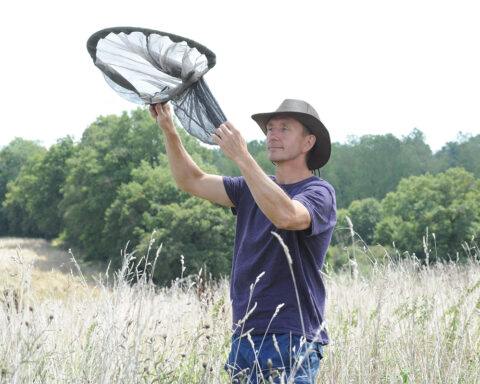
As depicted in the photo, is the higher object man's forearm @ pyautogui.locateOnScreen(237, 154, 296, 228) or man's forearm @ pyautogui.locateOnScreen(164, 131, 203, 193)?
man's forearm @ pyautogui.locateOnScreen(164, 131, 203, 193)

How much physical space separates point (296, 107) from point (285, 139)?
190mm

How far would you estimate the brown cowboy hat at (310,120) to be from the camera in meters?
2.91

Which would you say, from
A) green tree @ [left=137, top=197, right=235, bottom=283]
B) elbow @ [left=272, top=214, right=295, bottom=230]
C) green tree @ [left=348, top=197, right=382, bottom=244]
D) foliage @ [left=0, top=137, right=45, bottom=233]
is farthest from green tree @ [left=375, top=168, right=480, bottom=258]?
foliage @ [left=0, top=137, right=45, bottom=233]

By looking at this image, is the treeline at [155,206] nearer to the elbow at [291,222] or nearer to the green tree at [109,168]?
the green tree at [109,168]

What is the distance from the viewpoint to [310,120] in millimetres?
2947

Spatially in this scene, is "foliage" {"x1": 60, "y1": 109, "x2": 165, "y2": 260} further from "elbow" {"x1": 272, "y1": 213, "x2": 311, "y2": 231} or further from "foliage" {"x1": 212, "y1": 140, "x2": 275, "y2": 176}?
"elbow" {"x1": 272, "y1": 213, "x2": 311, "y2": 231}

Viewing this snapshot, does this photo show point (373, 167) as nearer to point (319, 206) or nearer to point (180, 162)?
point (180, 162)

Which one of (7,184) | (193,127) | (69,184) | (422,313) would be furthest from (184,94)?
(7,184)

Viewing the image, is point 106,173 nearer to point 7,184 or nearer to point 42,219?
point 42,219

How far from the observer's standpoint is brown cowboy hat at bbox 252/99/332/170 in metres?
2.91

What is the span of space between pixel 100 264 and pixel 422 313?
40.0 m

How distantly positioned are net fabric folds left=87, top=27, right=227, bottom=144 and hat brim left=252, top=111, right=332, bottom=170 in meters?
0.29

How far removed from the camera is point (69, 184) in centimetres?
4566

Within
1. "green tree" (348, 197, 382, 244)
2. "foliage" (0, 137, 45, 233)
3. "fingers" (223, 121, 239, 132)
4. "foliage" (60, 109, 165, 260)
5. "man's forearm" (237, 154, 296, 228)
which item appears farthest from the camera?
"foliage" (0, 137, 45, 233)
